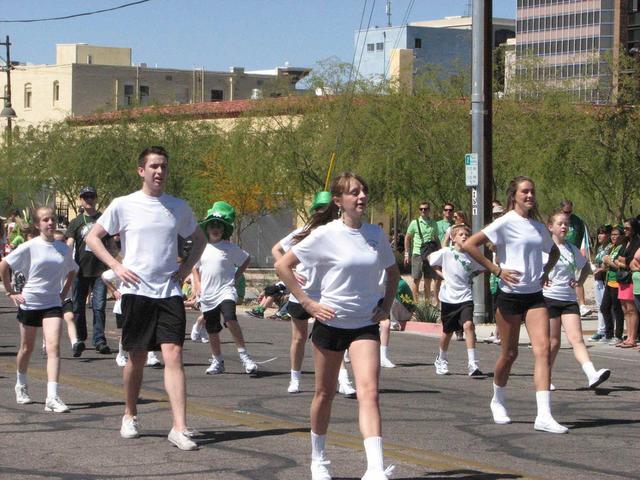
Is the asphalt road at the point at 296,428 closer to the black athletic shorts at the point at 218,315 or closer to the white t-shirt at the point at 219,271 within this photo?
the black athletic shorts at the point at 218,315

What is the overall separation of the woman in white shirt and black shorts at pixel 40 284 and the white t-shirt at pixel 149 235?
2312 mm

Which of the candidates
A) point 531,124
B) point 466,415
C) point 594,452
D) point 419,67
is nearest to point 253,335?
point 466,415

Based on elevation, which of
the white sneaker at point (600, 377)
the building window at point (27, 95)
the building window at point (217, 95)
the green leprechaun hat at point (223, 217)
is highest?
the building window at point (217, 95)

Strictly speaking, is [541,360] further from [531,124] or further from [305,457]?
[531,124]

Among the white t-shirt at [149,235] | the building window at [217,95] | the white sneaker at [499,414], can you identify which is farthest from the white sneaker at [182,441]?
the building window at [217,95]

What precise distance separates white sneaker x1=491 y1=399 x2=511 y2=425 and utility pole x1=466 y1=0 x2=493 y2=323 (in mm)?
10790

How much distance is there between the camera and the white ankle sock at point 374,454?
7.48 metres

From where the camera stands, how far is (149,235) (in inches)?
366

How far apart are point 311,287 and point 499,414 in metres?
2.51

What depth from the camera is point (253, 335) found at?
19.3m

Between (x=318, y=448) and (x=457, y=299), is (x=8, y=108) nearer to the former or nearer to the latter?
(x=457, y=299)

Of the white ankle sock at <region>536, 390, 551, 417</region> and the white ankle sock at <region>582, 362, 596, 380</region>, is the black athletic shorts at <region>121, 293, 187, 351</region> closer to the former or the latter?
the white ankle sock at <region>536, 390, 551, 417</region>

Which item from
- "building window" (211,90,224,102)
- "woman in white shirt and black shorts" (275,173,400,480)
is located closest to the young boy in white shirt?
"woman in white shirt and black shorts" (275,173,400,480)

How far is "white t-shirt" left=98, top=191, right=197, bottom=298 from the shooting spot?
30.4 ft
